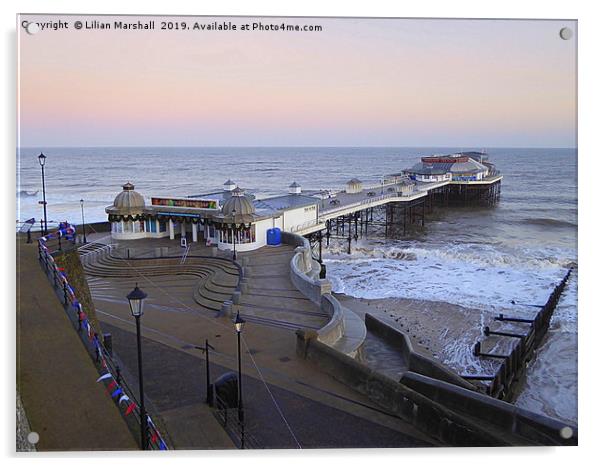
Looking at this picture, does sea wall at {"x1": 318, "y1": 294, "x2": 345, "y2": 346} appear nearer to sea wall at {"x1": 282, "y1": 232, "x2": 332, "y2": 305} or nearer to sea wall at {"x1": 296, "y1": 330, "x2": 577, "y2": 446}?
sea wall at {"x1": 282, "y1": 232, "x2": 332, "y2": 305}

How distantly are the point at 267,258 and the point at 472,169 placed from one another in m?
47.9

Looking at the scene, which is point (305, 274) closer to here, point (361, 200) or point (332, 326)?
point (332, 326)

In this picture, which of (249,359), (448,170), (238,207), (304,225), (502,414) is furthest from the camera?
(448,170)

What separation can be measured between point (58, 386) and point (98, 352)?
3.25 feet

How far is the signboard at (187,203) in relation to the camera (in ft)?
89.5

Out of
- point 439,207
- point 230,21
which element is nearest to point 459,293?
point 230,21

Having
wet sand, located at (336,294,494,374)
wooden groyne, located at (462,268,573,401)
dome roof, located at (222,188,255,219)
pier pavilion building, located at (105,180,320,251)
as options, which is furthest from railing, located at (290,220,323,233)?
wooden groyne, located at (462,268,573,401)

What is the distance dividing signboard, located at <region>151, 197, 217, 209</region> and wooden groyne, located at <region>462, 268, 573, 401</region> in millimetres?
13516

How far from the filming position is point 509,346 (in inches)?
812

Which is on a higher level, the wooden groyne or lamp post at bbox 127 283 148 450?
lamp post at bbox 127 283 148 450

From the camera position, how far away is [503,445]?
9.03 meters

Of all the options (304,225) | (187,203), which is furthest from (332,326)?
(304,225)

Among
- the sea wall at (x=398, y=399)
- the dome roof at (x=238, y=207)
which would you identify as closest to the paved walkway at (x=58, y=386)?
the sea wall at (x=398, y=399)

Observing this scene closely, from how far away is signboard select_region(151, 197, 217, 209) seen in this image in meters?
27.3
